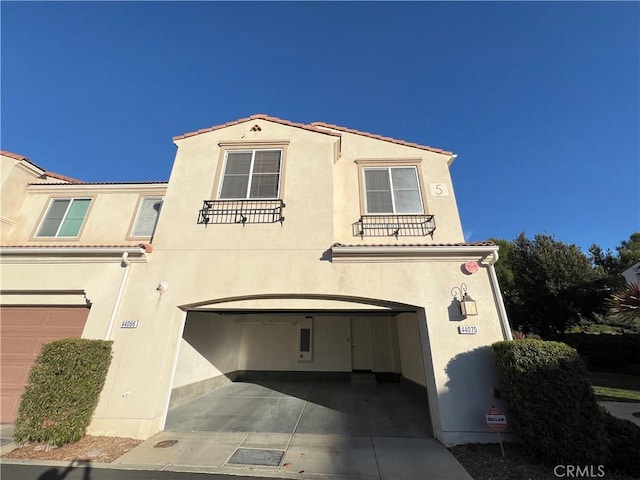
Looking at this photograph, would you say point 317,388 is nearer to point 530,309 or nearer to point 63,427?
point 63,427

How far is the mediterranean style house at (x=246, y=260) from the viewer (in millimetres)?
5867

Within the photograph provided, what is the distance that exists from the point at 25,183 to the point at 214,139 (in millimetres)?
7365

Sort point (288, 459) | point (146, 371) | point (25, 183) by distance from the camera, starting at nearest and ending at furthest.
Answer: point (288, 459), point (146, 371), point (25, 183)

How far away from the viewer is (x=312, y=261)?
666 cm

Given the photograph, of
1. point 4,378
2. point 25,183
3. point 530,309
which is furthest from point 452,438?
point 530,309

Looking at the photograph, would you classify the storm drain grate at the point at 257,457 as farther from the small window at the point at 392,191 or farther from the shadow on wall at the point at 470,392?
the small window at the point at 392,191

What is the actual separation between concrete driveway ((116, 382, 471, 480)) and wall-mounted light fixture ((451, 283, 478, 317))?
2.75 meters

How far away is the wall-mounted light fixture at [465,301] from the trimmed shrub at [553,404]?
3.31 feet

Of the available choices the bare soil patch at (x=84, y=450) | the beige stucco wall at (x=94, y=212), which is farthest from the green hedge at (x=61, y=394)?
the beige stucco wall at (x=94, y=212)

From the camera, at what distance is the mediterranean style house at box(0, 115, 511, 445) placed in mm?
5867

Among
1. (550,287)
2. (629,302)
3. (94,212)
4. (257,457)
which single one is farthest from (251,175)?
(550,287)

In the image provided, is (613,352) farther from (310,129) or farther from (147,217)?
(147,217)

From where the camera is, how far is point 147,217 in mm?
9219

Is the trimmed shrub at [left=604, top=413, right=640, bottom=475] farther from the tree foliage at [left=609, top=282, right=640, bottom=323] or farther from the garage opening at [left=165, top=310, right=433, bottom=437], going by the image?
the tree foliage at [left=609, top=282, right=640, bottom=323]
